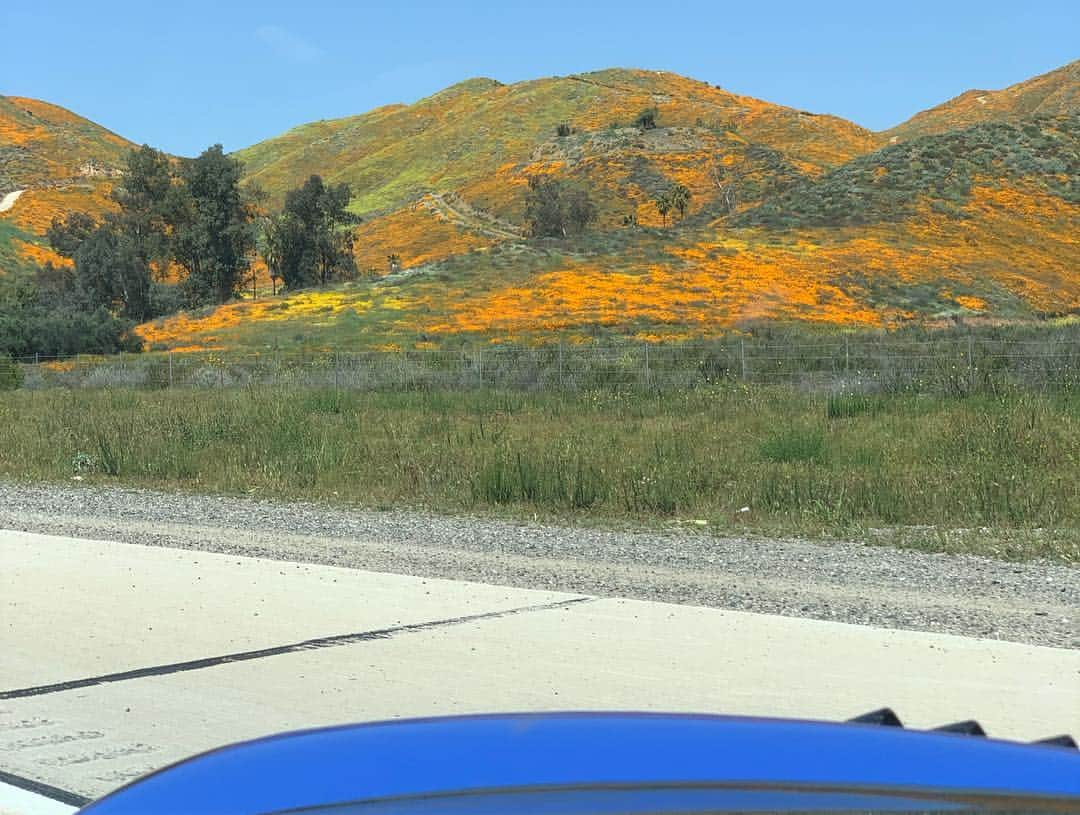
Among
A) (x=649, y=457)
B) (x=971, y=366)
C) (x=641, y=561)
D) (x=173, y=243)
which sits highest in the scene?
(x=173, y=243)

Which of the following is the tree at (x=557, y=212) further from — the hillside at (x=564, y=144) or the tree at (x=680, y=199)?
the hillside at (x=564, y=144)

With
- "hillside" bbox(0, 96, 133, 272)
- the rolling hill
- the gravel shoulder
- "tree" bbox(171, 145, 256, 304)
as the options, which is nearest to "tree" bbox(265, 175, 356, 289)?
"tree" bbox(171, 145, 256, 304)

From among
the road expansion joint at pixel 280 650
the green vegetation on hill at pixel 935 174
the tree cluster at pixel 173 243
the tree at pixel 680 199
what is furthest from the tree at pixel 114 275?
the road expansion joint at pixel 280 650

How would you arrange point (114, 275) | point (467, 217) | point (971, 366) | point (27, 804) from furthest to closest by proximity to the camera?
point (467, 217) → point (114, 275) → point (971, 366) → point (27, 804)

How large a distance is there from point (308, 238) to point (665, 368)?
53.6 m

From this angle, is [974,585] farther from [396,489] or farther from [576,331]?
[576,331]

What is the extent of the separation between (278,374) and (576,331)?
1203 cm

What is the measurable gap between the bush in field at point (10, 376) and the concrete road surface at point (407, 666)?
31.2 m

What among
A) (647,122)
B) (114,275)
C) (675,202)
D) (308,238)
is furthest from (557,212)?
(647,122)

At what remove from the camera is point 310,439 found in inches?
734

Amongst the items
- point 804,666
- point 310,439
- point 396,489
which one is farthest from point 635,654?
point 310,439

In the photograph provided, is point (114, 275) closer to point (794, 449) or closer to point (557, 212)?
point (557, 212)

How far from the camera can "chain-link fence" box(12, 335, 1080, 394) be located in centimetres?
2392

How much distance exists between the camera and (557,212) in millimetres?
91188
